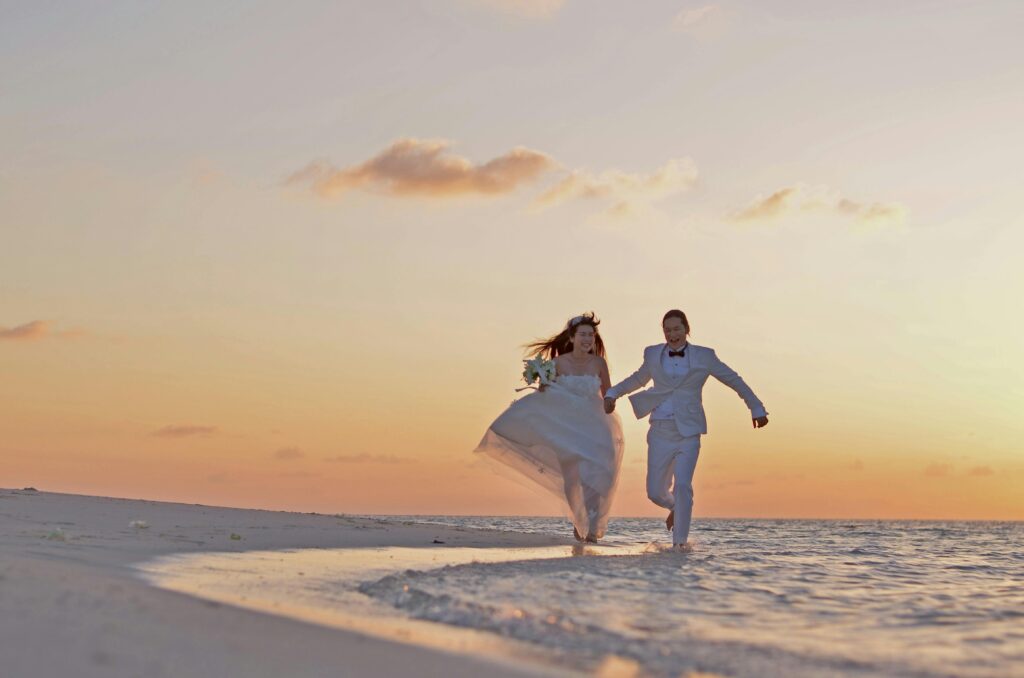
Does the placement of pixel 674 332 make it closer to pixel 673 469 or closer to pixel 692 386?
pixel 692 386

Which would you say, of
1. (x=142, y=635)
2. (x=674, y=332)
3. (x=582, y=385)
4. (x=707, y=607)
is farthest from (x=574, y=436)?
(x=142, y=635)

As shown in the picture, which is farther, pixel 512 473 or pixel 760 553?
pixel 512 473

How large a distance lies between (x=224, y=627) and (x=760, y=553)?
27.8 ft

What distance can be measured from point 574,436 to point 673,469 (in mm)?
1511

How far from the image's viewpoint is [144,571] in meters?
7.16

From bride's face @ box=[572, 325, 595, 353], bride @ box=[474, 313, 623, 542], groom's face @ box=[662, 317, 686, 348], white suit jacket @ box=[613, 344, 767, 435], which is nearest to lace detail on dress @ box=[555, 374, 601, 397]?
bride @ box=[474, 313, 623, 542]

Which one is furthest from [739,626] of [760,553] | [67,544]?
[760,553]

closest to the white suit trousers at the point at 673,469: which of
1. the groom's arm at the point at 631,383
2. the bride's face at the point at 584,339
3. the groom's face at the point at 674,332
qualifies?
the groom's arm at the point at 631,383

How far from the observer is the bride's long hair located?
14.2 metres

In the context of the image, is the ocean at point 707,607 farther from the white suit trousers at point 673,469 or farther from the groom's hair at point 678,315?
the groom's hair at point 678,315

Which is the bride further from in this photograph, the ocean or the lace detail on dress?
the ocean

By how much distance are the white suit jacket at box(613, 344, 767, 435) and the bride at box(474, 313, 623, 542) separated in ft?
4.32

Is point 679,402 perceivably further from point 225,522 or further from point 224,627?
point 224,627

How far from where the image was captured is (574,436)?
45.1 feet
